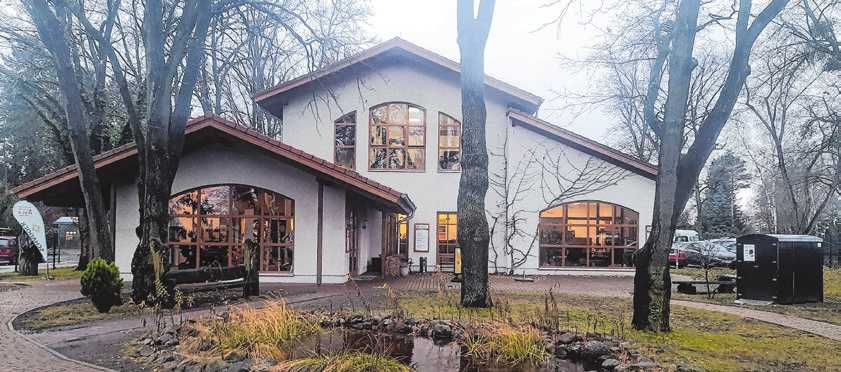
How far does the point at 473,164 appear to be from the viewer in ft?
35.9

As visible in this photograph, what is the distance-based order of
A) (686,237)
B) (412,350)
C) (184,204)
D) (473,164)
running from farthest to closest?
(686,237) → (184,204) → (473,164) → (412,350)

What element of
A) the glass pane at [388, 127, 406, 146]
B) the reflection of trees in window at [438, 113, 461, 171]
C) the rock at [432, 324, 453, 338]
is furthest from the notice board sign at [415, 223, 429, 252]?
the rock at [432, 324, 453, 338]

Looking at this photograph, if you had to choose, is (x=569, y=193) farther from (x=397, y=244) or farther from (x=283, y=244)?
(x=283, y=244)

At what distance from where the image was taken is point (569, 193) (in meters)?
21.1

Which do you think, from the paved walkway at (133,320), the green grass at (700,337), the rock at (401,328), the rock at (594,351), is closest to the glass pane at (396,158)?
the paved walkway at (133,320)

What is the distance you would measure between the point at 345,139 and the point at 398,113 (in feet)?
7.22

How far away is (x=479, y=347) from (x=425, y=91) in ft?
51.0

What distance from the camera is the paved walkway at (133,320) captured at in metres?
6.96

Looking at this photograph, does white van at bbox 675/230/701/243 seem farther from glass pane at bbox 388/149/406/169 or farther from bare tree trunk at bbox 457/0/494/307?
bare tree trunk at bbox 457/0/494/307

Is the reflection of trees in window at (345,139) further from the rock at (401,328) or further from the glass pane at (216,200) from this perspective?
the rock at (401,328)

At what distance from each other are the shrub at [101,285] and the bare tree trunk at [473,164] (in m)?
6.38

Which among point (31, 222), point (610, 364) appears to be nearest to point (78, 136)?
point (31, 222)

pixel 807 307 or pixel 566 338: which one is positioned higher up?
pixel 566 338

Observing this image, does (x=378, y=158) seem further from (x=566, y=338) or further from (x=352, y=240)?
(x=566, y=338)
